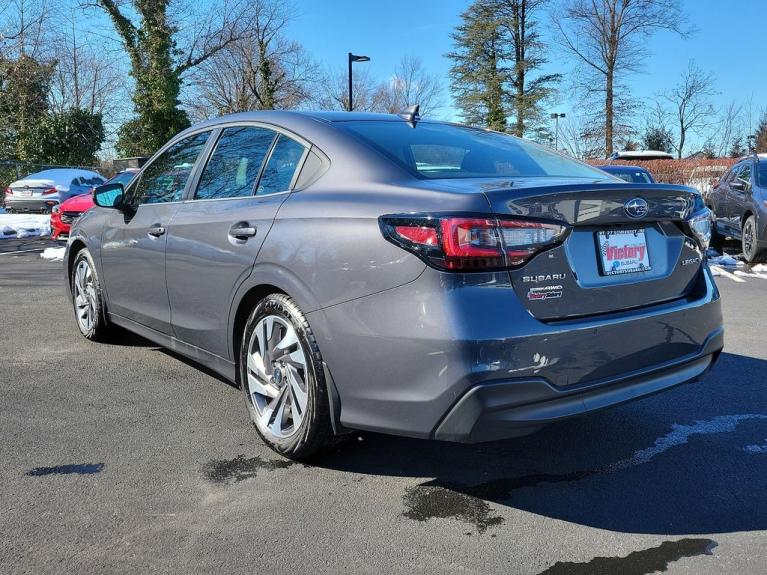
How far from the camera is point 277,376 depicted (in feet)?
10.2

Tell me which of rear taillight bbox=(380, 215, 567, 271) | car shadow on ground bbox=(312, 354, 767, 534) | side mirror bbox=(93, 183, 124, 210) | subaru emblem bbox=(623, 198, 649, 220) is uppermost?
side mirror bbox=(93, 183, 124, 210)

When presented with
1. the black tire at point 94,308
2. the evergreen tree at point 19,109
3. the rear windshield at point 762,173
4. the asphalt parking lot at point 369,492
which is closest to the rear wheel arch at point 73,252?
the black tire at point 94,308

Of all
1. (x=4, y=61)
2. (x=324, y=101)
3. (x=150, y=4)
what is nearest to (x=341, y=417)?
(x=4, y=61)

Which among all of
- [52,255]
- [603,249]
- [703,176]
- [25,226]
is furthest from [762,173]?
[25,226]

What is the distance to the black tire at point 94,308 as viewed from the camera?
5.01 metres

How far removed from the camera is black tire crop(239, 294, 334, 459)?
9.23 feet

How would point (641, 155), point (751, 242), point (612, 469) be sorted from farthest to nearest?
point (641, 155) → point (751, 242) → point (612, 469)

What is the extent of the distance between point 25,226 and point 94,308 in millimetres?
12404

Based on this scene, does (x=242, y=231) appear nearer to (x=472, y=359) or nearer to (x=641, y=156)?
(x=472, y=359)

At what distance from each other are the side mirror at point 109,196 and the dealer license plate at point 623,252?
10.3 ft

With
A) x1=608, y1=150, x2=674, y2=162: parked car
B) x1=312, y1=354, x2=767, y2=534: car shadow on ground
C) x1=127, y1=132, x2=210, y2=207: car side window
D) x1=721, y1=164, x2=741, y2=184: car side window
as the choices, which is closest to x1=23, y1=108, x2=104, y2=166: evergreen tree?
x1=608, y1=150, x2=674, y2=162: parked car

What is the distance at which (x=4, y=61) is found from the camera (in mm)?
23406

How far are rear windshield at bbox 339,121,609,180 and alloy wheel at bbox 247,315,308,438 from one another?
0.90 meters

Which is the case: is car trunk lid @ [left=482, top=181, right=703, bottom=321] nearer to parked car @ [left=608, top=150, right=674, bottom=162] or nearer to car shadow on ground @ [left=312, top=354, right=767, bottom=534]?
car shadow on ground @ [left=312, top=354, right=767, bottom=534]
